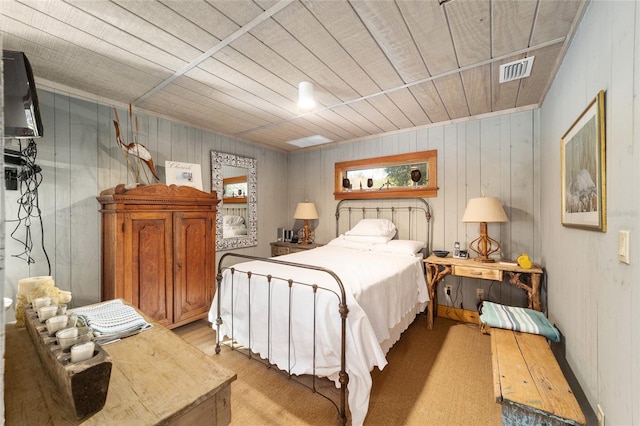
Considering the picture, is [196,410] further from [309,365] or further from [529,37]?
[529,37]

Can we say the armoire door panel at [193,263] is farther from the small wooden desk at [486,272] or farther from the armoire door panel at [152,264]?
the small wooden desk at [486,272]

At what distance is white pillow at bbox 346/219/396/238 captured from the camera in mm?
3662

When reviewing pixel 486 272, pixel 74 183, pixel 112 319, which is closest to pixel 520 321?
pixel 486 272

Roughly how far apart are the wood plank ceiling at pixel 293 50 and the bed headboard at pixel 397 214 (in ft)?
4.36

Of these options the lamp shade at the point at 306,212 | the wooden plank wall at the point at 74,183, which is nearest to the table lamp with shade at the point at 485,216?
the lamp shade at the point at 306,212

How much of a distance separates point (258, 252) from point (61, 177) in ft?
8.68

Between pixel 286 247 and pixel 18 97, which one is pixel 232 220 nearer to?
pixel 286 247

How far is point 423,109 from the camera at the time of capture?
3.06m

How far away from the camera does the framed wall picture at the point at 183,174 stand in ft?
10.7

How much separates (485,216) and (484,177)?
693 mm

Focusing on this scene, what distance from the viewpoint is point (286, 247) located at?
4496 millimetres

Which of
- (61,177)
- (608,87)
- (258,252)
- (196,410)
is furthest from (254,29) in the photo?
(258,252)

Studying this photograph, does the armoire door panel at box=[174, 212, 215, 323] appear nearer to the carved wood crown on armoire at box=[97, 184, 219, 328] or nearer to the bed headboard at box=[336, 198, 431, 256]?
→ the carved wood crown on armoire at box=[97, 184, 219, 328]

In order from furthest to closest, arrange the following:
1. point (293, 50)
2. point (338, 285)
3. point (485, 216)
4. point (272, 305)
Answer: point (485, 216) → point (272, 305) → point (293, 50) → point (338, 285)
